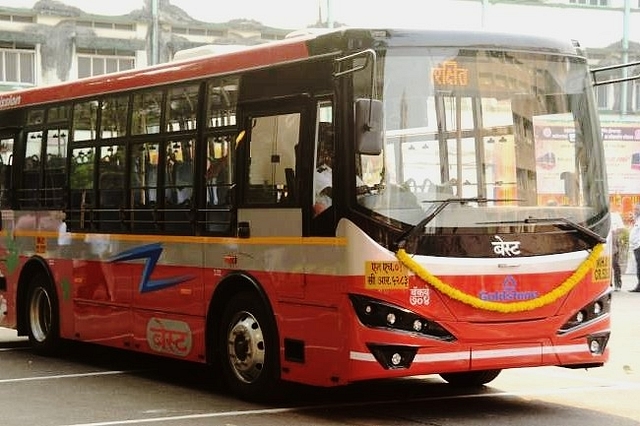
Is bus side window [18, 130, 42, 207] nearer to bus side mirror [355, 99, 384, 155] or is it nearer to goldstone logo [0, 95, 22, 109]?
goldstone logo [0, 95, 22, 109]

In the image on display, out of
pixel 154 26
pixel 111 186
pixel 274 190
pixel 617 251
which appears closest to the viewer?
pixel 274 190

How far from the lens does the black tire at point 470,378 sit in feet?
40.4

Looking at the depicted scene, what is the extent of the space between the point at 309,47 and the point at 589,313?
9.76ft

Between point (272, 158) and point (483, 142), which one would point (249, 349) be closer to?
point (272, 158)

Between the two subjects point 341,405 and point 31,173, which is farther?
point 31,173

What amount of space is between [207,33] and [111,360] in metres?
17.8

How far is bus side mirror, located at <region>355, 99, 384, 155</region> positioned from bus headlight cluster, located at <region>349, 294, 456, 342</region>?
1.08 meters

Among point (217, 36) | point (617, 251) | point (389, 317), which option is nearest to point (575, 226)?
point (389, 317)

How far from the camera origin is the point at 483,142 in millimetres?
10570

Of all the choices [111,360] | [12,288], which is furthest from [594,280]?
[12,288]

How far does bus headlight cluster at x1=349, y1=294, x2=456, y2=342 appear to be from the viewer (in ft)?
33.3

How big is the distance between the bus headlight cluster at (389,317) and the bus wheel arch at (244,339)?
116 cm

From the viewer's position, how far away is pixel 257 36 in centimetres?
3231

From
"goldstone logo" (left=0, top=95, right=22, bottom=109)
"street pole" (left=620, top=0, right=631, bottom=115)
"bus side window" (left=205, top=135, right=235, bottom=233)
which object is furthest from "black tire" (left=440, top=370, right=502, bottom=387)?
"street pole" (left=620, top=0, right=631, bottom=115)
